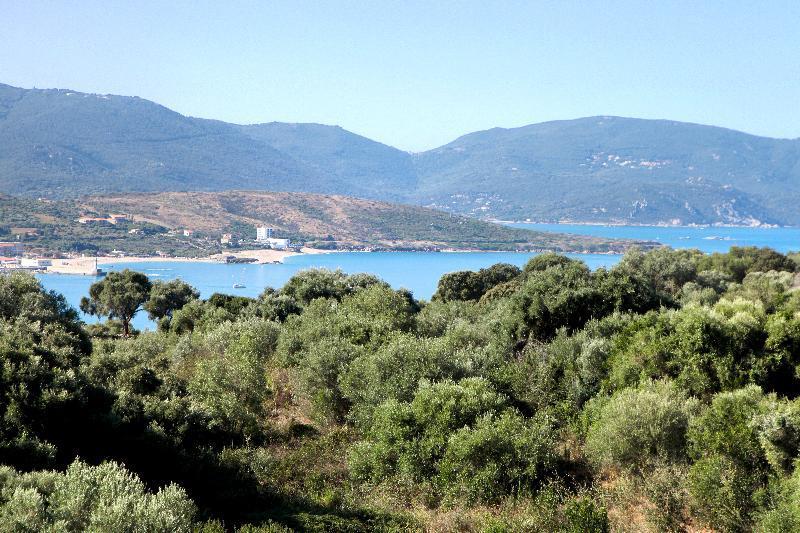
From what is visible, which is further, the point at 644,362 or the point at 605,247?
the point at 605,247

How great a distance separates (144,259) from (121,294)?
67.4m

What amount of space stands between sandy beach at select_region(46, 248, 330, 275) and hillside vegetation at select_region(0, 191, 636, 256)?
279 centimetres

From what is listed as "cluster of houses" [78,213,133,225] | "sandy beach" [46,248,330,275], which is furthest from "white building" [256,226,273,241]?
"cluster of houses" [78,213,133,225]

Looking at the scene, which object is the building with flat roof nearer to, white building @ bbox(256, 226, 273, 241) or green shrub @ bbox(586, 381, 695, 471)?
white building @ bbox(256, 226, 273, 241)

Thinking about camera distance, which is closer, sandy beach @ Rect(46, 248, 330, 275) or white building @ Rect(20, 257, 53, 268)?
white building @ Rect(20, 257, 53, 268)

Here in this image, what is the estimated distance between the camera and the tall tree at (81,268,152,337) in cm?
3888

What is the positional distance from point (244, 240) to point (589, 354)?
400 feet

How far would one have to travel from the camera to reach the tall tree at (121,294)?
128ft

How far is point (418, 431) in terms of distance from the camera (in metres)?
11.5

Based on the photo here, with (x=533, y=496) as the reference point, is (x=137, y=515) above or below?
above

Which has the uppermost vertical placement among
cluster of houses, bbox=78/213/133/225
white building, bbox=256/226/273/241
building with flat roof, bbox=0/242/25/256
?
cluster of houses, bbox=78/213/133/225

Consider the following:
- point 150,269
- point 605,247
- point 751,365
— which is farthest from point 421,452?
point 605,247

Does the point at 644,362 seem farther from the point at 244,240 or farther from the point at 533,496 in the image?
the point at 244,240

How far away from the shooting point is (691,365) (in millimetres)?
13023
